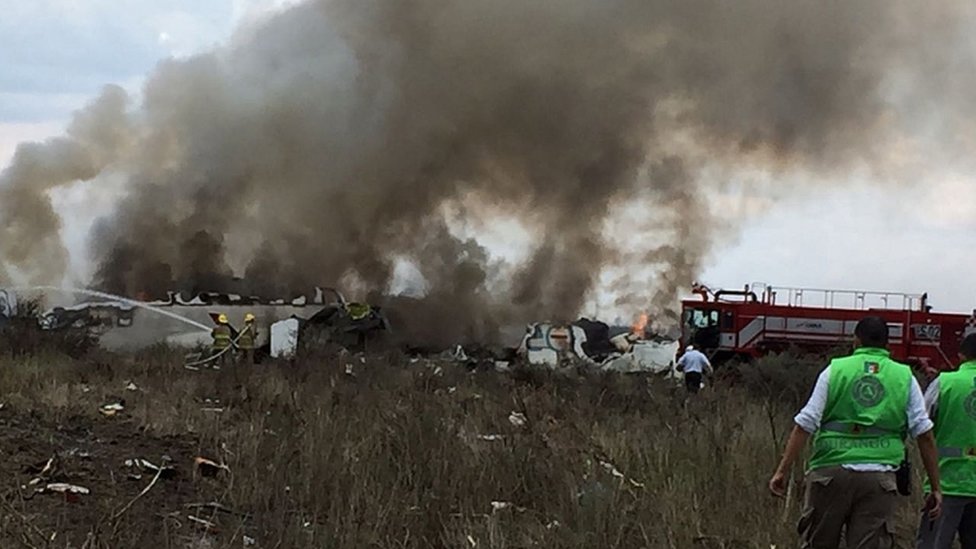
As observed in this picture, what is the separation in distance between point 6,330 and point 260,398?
847 centimetres

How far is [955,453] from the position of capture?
6.79 m

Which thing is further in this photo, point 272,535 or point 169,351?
point 169,351

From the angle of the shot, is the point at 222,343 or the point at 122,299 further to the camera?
the point at 122,299

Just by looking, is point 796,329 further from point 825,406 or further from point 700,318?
point 825,406

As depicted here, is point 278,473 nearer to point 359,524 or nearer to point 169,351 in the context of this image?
point 359,524

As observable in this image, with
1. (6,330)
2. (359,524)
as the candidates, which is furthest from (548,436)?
(6,330)

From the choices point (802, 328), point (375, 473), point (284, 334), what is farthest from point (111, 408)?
point (802, 328)

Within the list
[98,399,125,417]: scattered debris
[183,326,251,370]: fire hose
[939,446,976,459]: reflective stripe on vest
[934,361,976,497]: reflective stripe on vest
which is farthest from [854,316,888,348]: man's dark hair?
[183,326,251,370]: fire hose

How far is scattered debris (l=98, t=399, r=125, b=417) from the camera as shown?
1175 cm

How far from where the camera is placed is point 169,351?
22656mm

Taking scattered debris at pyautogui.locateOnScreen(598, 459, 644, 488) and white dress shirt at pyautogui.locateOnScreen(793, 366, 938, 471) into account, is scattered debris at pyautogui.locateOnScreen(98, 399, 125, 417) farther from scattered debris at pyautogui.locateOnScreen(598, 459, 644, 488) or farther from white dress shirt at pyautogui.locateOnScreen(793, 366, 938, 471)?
white dress shirt at pyautogui.locateOnScreen(793, 366, 938, 471)

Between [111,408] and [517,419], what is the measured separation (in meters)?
4.29

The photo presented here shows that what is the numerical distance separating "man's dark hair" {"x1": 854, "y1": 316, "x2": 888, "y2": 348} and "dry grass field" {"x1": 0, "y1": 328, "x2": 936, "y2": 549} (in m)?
1.47

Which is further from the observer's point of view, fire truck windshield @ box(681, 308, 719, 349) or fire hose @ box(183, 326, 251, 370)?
fire truck windshield @ box(681, 308, 719, 349)
